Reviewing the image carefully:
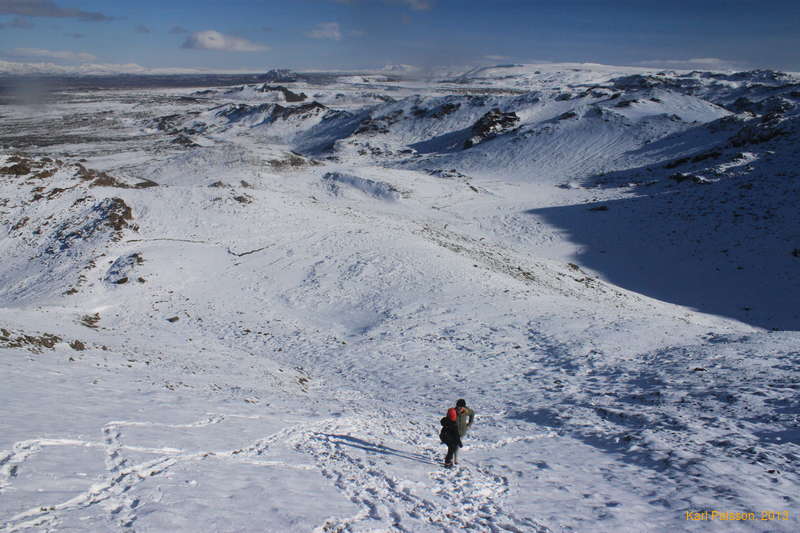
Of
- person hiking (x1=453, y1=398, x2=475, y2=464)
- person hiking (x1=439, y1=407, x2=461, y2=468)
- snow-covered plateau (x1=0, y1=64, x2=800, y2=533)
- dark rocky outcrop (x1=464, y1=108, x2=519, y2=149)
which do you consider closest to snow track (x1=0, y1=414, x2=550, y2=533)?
snow-covered plateau (x1=0, y1=64, x2=800, y2=533)

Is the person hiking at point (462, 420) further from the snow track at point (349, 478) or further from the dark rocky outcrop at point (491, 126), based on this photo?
the dark rocky outcrop at point (491, 126)

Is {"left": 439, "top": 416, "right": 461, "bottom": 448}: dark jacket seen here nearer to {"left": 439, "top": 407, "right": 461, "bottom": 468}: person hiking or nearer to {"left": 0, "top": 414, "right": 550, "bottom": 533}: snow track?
{"left": 439, "top": 407, "right": 461, "bottom": 468}: person hiking

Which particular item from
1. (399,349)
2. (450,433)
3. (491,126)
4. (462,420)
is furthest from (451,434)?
(491,126)

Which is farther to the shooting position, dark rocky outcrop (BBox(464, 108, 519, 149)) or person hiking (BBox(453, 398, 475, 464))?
dark rocky outcrop (BBox(464, 108, 519, 149))

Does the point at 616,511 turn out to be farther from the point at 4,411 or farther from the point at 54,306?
the point at 54,306

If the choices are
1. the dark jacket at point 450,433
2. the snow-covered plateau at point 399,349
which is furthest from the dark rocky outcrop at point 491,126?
the dark jacket at point 450,433

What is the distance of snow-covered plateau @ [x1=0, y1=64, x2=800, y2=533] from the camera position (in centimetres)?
682

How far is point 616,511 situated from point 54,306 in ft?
71.6

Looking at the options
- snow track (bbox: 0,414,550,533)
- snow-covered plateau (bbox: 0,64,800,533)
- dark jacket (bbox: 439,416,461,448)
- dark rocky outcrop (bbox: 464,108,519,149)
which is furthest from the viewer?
dark rocky outcrop (bbox: 464,108,519,149)

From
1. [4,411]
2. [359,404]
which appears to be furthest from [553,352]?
[4,411]

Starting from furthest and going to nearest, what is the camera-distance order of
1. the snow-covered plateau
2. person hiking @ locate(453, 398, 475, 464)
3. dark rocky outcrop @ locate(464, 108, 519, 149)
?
dark rocky outcrop @ locate(464, 108, 519, 149)
person hiking @ locate(453, 398, 475, 464)
the snow-covered plateau

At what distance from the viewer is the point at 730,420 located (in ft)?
32.2

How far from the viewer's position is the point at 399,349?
17219 millimetres

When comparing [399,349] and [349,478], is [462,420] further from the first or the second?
[399,349]
